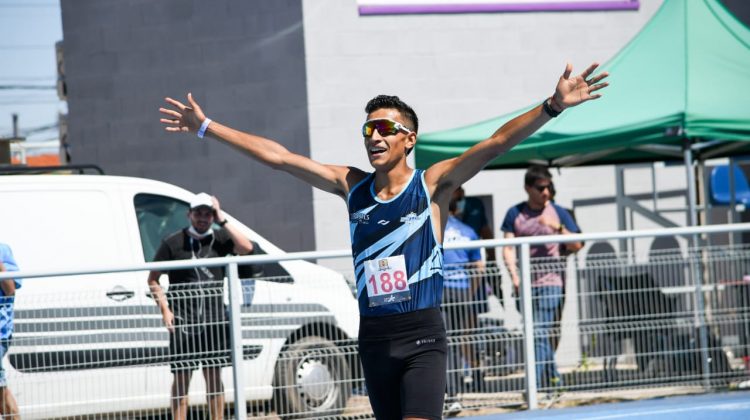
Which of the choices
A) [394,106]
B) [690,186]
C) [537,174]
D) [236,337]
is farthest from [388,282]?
[690,186]

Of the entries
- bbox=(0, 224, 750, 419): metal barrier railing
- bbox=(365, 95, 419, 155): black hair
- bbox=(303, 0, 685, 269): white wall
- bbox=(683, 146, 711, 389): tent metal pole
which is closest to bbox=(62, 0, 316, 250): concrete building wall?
bbox=(303, 0, 685, 269): white wall

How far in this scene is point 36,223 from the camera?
27.8ft

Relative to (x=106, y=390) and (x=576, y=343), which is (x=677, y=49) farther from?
(x=106, y=390)

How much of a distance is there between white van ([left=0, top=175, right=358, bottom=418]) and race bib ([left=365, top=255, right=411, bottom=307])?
3.03m

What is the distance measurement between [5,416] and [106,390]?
66 centimetres

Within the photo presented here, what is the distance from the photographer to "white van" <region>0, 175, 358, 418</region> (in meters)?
7.40

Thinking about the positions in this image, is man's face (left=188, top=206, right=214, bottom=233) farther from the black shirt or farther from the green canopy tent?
the green canopy tent

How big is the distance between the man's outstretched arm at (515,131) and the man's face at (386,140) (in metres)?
0.18

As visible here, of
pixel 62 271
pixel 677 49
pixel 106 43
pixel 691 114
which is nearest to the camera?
pixel 62 271

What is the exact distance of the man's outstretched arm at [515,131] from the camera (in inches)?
185

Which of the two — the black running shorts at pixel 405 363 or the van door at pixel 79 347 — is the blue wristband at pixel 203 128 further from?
the van door at pixel 79 347

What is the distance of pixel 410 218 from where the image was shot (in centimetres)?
490

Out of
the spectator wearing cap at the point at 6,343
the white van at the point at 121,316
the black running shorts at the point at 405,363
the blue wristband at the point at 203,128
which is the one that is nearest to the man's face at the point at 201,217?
the white van at the point at 121,316

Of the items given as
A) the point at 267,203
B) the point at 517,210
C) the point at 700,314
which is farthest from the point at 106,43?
the point at 700,314
